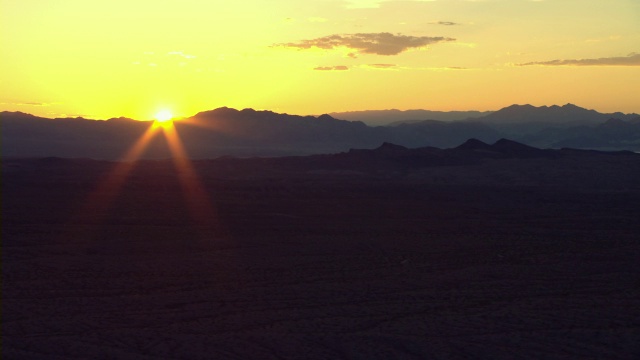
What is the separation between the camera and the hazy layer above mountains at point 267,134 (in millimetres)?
105375

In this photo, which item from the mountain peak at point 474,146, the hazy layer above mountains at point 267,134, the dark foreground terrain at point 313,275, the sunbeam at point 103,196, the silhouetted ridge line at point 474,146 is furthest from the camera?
the hazy layer above mountains at point 267,134

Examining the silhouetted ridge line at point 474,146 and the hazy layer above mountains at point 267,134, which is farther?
the hazy layer above mountains at point 267,134

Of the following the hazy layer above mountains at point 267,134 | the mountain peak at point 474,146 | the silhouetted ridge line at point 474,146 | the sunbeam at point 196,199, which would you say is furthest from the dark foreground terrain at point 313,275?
the hazy layer above mountains at point 267,134

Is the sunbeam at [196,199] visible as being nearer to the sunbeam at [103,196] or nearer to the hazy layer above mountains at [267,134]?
the sunbeam at [103,196]

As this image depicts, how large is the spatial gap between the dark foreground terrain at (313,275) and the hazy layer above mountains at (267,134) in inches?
2811

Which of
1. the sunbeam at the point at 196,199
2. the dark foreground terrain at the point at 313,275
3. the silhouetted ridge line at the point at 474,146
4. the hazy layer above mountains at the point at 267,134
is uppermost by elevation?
the hazy layer above mountains at the point at 267,134

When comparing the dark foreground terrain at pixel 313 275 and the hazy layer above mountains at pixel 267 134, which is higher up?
the hazy layer above mountains at pixel 267 134

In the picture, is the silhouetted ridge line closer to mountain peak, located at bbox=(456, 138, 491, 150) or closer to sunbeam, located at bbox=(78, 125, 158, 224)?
mountain peak, located at bbox=(456, 138, 491, 150)

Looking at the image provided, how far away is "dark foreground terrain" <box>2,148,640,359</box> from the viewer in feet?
39.3

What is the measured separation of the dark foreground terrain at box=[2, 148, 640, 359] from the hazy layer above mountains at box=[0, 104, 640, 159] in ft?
234

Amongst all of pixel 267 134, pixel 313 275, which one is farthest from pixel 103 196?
pixel 267 134

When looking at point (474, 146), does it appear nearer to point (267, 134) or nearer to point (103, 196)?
point (103, 196)

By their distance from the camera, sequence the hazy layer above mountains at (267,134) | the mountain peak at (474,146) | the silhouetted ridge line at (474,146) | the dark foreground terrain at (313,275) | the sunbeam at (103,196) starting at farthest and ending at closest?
the hazy layer above mountains at (267,134)
the mountain peak at (474,146)
the silhouetted ridge line at (474,146)
the sunbeam at (103,196)
the dark foreground terrain at (313,275)

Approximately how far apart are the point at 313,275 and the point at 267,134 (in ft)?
371
